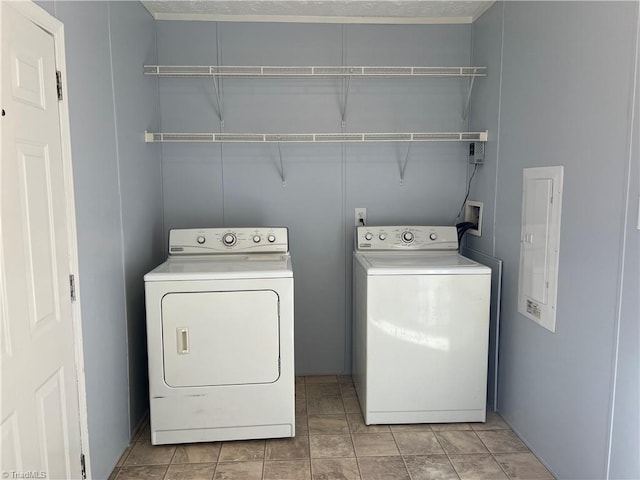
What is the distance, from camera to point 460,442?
244 cm

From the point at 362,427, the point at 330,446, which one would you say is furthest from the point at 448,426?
the point at 330,446

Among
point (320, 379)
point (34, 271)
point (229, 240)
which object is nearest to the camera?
point (34, 271)

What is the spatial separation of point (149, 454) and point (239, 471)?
1.63 feet

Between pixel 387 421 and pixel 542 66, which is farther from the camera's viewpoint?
pixel 387 421

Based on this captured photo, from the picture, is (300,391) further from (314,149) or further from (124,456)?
(314,149)

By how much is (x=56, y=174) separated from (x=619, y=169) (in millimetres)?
2054

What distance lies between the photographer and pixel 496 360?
2701mm

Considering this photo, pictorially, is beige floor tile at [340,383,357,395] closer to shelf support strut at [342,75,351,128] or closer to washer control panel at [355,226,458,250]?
washer control panel at [355,226,458,250]

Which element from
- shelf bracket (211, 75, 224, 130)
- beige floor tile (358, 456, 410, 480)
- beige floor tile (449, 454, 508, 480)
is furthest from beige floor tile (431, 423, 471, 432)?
shelf bracket (211, 75, 224, 130)

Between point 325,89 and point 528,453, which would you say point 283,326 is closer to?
point 528,453

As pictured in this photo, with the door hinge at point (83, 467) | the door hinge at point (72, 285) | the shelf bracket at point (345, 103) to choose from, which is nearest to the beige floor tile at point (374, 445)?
the door hinge at point (83, 467)

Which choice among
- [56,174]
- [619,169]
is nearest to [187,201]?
[56,174]

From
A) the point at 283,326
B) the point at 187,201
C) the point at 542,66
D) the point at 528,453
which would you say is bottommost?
the point at 528,453

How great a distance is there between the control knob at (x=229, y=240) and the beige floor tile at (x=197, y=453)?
3.66ft
